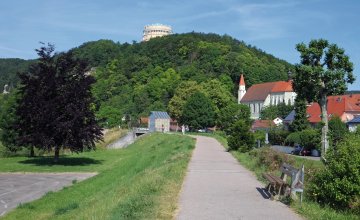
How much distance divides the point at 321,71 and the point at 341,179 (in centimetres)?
4072

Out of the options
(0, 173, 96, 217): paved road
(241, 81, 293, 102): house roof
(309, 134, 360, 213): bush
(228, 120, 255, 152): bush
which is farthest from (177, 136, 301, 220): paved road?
(241, 81, 293, 102): house roof

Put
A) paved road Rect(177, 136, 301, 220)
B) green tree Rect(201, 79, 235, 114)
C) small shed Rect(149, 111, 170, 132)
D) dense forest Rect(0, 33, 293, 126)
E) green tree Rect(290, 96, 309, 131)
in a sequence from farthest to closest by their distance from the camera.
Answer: dense forest Rect(0, 33, 293, 126)
green tree Rect(201, 79, 235, 114)
small shed Rect(149, 111, 170, 132)
green tree Rect(290, 96, 309, 131)
paved road Rect(177, 136, 301, 220)

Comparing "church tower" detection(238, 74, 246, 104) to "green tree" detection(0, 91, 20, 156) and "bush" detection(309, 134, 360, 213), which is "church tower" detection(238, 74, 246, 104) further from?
"bush" detection(309, 134, 360, 213)

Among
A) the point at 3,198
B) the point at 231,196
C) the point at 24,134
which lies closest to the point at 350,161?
the point at 231,196

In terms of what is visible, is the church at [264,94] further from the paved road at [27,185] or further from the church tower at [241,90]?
the paved road at [27,185]

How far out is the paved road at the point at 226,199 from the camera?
410 inches

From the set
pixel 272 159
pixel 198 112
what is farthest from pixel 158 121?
pixel 272 159

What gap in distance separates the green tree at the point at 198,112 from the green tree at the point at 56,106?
5622 centimetres

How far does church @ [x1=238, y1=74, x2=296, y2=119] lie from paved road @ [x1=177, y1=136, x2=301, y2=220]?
111 m

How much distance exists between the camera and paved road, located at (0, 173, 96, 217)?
19.3 m

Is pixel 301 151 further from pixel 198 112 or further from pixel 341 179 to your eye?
pixel 341 179

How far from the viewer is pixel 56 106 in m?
33.9

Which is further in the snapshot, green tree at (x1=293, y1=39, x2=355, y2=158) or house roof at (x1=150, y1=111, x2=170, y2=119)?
house roof at (x1=150, y1=111, x2=170, y2=119)

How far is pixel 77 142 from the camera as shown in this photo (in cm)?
3444
